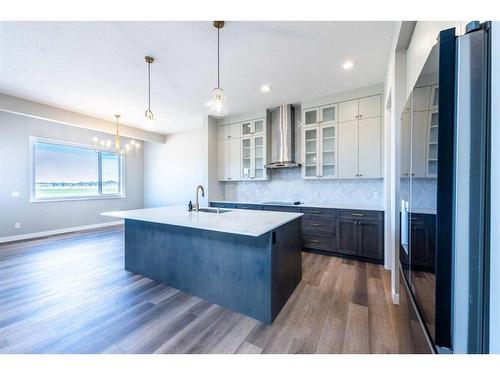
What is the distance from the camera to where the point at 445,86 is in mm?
671

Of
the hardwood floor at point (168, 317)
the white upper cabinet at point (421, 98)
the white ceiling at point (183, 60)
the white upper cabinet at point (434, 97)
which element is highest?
the white ceiling at point (183, 60)

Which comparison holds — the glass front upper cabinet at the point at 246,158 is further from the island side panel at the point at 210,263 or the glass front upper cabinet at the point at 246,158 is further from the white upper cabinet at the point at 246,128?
the island side panel at the point at 210,263

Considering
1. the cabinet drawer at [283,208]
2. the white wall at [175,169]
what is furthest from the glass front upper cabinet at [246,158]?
the cabinet drawer at [283,208]

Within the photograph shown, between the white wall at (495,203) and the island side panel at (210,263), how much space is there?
1345 millimetres

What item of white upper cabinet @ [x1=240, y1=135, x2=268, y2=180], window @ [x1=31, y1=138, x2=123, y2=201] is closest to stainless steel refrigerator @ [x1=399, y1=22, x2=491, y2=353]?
white upper cabinet @ [x1=240, y1=135, x2=268, y2=180]

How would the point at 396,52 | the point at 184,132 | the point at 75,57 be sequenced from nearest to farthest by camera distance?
the point at 396,52, the point at 75,57, the point at 184,132

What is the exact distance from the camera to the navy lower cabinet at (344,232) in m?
3.16

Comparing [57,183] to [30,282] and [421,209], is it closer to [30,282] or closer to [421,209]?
[30,282]

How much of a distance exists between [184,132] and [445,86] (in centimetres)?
640

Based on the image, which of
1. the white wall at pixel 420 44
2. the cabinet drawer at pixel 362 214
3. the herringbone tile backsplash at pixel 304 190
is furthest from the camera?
the herringbone tile backsplash at pixel 304 190

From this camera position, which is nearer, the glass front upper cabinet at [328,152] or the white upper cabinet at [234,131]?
the glass front upper cabinet at [328,152]

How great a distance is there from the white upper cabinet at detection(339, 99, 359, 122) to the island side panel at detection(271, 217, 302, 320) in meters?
2.23

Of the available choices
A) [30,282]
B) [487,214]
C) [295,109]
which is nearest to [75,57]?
[30,282]

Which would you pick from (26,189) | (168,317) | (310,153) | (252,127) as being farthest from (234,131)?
(26,189)
